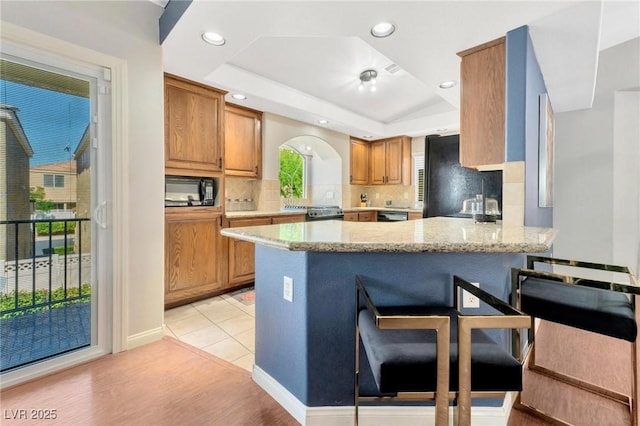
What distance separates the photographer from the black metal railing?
1.79 meters

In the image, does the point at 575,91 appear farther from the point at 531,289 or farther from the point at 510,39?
the point at 531,289

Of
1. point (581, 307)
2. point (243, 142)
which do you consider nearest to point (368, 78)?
point (243, 142)

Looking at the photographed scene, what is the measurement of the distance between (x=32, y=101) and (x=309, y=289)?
205 centimetres

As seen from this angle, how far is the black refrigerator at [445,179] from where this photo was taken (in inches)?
121

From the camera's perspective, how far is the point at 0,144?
1.72m

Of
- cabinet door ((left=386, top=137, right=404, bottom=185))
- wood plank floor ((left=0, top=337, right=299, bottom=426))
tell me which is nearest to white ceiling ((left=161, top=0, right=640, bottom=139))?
cabinet door ((left=386, top=137, right=404, bottom=185))

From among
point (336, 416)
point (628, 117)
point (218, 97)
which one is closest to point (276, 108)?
point (218, 97)

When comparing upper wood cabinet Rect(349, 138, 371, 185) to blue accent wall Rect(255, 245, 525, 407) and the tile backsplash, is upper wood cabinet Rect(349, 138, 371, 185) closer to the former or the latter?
the tile backsplash

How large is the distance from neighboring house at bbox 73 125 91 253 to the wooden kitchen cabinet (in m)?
0.84

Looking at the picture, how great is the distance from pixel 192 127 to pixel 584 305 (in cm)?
334

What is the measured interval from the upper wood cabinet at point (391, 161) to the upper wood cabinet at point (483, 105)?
10.9ft

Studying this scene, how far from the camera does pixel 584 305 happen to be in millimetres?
1428

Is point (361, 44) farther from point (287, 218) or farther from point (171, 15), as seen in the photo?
point (287, 218)

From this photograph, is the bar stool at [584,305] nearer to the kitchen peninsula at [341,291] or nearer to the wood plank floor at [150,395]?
the kitchen peninsula at [341,291]
